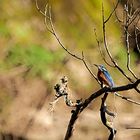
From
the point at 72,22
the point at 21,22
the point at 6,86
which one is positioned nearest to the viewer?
the point at 6,86

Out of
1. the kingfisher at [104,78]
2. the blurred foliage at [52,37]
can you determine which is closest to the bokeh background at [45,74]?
the blurred foliage at [52,37]

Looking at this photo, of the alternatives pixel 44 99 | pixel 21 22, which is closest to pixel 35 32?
pixel 21 22

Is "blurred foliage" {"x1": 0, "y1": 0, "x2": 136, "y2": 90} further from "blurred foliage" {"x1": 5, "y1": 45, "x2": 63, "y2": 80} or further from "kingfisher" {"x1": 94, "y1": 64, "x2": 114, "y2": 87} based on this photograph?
Result: "kingfisher" {"x1": 94, "y1": 64, "x2": 114, "y2": 87}

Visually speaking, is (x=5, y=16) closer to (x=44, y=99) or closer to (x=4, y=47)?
(x=4, y=47)

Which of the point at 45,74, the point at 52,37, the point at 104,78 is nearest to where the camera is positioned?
the point at 104,78

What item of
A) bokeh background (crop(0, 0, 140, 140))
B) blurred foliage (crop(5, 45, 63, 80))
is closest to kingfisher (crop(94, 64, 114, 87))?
bokeh background (crop(0, 0, 140, 140))

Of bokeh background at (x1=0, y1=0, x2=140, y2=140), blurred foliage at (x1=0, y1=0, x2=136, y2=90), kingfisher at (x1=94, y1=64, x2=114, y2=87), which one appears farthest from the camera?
blurred foliage at (x1=0, y1=0, x2=136, y2=90)

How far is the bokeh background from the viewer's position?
952 centimetres

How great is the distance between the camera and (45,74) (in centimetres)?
994

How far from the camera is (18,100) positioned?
9547 millimetres

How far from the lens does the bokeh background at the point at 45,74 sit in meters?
9.52

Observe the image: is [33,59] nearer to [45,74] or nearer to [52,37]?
[45,74]

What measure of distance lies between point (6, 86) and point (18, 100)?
33 centimetres

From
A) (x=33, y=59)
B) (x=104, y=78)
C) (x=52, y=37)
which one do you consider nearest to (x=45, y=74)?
(x=33, y=59)
